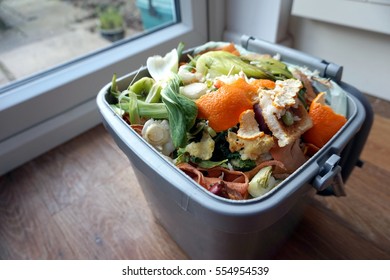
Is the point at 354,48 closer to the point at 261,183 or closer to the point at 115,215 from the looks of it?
the point at 261,183

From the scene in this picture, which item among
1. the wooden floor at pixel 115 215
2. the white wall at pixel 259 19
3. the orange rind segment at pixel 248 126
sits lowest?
the wooden floor at pixel 115 215

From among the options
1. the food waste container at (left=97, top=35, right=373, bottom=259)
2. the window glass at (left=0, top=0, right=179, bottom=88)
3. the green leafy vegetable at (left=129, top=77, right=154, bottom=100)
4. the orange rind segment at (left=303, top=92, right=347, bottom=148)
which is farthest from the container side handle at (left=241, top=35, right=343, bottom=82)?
the window glass at (left=0, top=0, right=179, bottom=88)

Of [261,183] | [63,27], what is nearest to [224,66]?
[261,183]

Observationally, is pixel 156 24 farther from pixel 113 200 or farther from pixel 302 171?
pixel 302 171

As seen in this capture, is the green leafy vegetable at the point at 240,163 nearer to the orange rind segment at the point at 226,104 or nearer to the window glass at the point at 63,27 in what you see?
the orange rind segment at the point at 226,104

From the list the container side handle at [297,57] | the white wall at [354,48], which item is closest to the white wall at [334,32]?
the white wall at [354,48]

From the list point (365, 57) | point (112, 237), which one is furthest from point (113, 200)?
point (365, 57)
